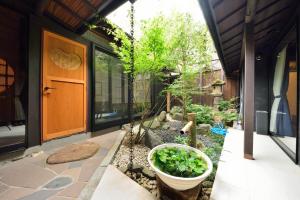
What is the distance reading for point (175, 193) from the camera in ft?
5.29

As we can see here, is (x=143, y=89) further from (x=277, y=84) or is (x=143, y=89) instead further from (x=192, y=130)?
(x=277, y=84)

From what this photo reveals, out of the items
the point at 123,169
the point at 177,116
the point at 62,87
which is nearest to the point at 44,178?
the point at 123,169

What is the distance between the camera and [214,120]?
17.5ft

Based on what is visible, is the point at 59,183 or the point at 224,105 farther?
the point at 224,105

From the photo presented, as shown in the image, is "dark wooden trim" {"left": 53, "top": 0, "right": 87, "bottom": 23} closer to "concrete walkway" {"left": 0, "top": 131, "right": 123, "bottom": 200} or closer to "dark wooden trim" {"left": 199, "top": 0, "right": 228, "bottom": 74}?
"dark wooden trim" {"left": 199, "top": 0, "right": 228, "bottom": 74}

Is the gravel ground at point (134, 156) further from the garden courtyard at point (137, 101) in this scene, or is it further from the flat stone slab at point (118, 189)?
the flat stone slab at point (118, 189)

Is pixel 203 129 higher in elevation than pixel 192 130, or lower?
lower

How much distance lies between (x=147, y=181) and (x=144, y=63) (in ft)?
6.88

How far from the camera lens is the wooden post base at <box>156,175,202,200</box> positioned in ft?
5.18

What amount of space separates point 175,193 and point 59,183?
57.9 inches

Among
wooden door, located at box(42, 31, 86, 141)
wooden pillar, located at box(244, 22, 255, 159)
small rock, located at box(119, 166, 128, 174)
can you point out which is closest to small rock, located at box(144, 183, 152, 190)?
small rock, located at box(119, 166, 128, 174)

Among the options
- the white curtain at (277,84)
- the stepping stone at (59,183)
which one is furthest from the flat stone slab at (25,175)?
the white curtain at (277,84)

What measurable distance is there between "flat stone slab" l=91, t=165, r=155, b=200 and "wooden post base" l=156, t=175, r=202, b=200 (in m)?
0.14

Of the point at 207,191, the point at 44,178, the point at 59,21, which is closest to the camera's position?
the point at 207,191
